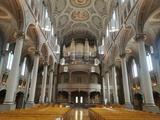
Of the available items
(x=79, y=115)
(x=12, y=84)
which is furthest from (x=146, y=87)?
(x=12, y=84)

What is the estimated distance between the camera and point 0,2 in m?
13.4

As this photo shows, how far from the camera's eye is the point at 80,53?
30.5 metres

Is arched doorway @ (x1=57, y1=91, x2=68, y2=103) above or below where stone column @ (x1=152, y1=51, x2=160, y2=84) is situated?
below

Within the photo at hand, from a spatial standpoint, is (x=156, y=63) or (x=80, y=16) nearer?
(x=156, y=63)

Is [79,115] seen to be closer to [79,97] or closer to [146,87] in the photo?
[146,87]

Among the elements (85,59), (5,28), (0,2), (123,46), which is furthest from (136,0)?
(85,59)

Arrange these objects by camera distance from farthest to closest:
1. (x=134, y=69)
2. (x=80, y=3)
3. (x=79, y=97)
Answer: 1. (x=79, y=97)
2. (x=80, y=3)
3. (x=134, y=69)

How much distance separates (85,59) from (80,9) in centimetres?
960

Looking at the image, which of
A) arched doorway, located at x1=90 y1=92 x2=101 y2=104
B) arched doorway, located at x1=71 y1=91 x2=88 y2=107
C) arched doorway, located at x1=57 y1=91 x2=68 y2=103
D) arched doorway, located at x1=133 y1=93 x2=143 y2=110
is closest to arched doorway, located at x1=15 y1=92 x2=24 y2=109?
arched doorway, located at x1=57 y1=91 x2=68 y2=103

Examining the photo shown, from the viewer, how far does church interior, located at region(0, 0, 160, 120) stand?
Result: 13.3 meters

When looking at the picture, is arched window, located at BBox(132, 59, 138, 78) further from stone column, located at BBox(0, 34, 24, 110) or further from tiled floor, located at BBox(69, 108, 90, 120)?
stone column, located at BBox(0, 34, 24, 110)

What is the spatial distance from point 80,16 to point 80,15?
24 centimetres

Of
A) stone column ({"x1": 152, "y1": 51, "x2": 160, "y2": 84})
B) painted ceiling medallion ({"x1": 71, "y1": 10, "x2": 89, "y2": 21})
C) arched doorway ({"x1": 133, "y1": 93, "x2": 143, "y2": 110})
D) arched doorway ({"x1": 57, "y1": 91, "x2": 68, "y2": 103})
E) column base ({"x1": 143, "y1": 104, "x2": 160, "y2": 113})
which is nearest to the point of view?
column base ({"x1": 143, "y1": 104, "x2": 160, "y2": 113})

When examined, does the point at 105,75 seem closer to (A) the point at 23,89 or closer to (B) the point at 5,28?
(A) the point at 23,89
